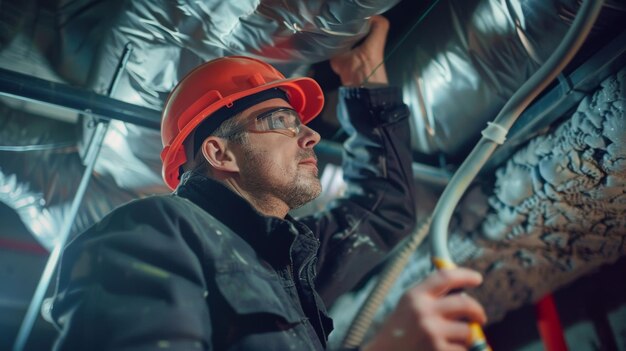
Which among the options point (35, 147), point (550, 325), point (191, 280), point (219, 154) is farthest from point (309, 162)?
point (550, 325)

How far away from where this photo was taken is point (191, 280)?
70 cm

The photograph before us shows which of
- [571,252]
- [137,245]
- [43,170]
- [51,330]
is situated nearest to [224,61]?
[137,245]

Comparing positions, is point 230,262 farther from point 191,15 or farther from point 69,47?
point 69,47

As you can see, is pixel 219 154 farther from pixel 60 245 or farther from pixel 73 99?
pixel 60 245

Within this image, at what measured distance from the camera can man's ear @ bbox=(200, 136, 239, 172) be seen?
1.12 meters

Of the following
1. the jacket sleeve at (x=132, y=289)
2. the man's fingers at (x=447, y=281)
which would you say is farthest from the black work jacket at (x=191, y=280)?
the man's fingers at (x=447, y=281)

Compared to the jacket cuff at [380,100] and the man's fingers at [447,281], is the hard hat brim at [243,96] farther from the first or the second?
the man's fingers at [447,281]

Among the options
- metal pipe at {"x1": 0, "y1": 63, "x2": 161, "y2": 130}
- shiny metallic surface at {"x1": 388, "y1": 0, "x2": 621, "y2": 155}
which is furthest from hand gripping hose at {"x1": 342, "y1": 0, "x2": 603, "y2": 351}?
metal pipe at {"x1": 0, "y1": 63, "x2": 161, "y2": 130}

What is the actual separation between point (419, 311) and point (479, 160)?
0.36m

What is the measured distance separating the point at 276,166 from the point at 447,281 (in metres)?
0.69

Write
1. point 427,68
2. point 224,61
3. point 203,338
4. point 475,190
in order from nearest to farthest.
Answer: point 203,338 < point 224,61 < point 427,68 < point 475,190

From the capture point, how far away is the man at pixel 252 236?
23.7 inches

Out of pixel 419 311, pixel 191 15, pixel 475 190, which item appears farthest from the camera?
pixel 475 190

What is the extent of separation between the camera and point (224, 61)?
1105 millimetres
